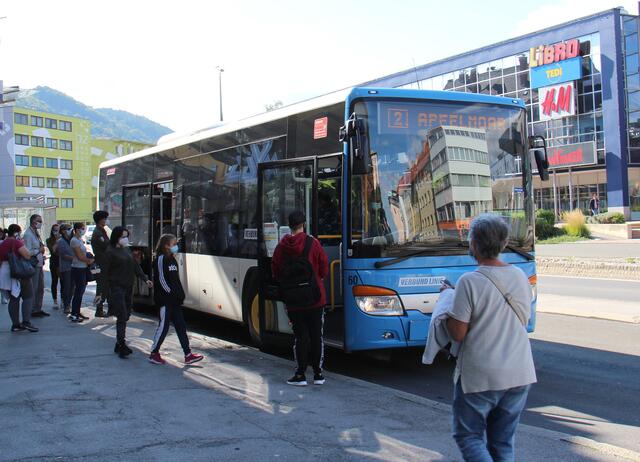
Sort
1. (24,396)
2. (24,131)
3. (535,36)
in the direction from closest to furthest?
1. (24,396)
2. (535,36)
3. (24,131)

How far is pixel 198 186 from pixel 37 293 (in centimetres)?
436

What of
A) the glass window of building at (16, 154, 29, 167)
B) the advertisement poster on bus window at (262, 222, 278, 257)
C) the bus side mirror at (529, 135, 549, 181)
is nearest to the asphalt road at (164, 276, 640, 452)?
the advertisement poster on bus window at (262, 222, 278, 257)

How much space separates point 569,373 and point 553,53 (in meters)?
40.6

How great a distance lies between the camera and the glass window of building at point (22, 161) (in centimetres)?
9696

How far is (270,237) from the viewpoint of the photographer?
846 cm

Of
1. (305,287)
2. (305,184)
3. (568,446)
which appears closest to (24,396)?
(305,287)

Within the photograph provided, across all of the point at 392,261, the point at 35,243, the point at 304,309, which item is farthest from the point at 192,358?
the point at 35,243

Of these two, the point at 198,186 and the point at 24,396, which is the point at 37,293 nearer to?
the point at 198,186

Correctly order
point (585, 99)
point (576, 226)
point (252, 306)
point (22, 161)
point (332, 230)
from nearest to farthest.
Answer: point (332, 230) < point (252, 306) < point (576, 226) < point (585, 99) < point (22, 161)

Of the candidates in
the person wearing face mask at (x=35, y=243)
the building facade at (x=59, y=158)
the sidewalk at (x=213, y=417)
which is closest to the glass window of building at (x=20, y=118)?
the building facade at (x=59, y=158)

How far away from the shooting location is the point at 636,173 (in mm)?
42750

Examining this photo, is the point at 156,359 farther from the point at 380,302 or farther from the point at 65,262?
the point at 65,262

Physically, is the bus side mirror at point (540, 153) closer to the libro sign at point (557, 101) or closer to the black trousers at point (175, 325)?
the black trousers at point (175, 325)

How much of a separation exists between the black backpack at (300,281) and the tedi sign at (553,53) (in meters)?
41.5
